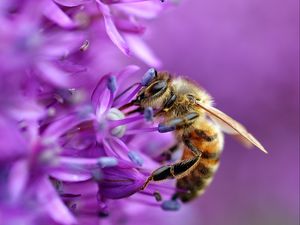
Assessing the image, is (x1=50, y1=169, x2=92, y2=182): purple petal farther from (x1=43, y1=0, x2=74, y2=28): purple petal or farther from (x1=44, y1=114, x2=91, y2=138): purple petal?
(x1=43, y1=0, x2=74, y2=28): purple petal

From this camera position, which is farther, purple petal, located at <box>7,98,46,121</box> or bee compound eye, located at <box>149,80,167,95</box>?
bee compound eye, located at <box>149,80,167,95</box>

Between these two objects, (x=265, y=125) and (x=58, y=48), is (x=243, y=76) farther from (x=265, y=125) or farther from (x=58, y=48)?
(x=58, y=48)

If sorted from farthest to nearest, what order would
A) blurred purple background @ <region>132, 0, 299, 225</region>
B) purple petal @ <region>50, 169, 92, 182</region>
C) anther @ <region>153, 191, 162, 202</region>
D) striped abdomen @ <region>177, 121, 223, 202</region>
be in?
blurred purple background @ <region>132, 0, 299, 225</region>, striped abdomen @ <region>177, 121, 223, 202</region>, anther @ <region>153, 191, 162, 202</region>, purple petal @ <region>50, 169, 92, 182</region>

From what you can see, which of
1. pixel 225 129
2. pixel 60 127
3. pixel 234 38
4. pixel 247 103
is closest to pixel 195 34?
pixel 234 38

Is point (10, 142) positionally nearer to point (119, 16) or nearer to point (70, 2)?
point (70, 2)

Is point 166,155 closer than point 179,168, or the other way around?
point 179,168

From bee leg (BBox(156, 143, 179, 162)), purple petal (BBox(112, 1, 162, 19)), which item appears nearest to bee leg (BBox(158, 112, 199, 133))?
bee leg (BBox(156, 143, 179, 162))

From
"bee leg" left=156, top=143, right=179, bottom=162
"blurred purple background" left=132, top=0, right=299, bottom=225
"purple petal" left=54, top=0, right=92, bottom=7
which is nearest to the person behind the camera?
"purple petal" left=54, top=0, right=92, bottom=7

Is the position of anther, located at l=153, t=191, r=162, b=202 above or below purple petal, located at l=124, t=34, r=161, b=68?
below

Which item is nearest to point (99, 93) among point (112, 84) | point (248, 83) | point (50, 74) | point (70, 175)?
point (112, 84)
